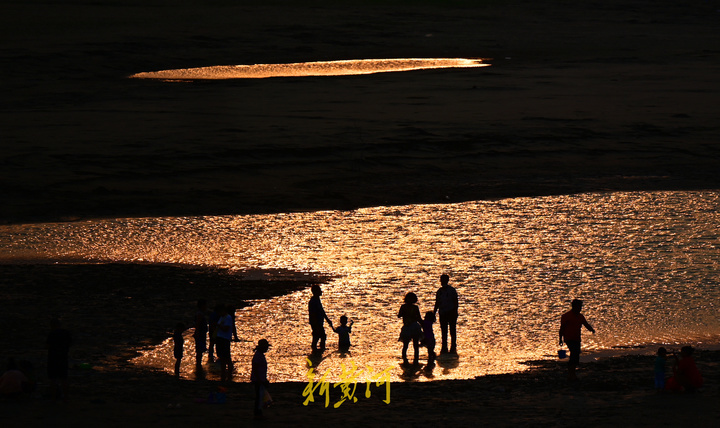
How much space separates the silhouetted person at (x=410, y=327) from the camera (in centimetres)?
1346

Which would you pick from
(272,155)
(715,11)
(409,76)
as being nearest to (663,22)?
(715,11)

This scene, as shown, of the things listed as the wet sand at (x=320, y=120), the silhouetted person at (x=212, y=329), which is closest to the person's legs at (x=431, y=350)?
the silhouetted person at (x=212, y=329)

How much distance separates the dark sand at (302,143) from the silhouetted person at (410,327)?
114cm

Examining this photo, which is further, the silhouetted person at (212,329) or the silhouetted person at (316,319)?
the silhouetted person at (316,319)

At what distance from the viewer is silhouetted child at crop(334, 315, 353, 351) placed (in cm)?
1393

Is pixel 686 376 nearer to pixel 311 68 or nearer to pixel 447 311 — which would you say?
pixel 447 311

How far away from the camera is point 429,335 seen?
1341 centimetres

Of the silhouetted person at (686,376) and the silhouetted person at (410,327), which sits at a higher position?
the silhouetted person at (410,327)

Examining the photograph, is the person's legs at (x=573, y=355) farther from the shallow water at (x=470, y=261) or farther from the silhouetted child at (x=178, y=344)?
the silhouetted child at (x=178, y=344)

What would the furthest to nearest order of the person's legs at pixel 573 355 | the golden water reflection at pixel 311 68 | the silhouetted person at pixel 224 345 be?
the golden water reflection at pixel 311 68, the silhouetted person at pixel 224 345, the person's legs at pixel 573 355

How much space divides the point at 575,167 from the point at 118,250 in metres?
12.9

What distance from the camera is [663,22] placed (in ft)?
207

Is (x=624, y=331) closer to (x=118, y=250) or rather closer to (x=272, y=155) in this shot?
(x=118, y=250)

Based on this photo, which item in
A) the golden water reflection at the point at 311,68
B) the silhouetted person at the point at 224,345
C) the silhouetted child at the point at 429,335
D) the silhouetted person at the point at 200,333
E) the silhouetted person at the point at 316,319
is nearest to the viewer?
the silhouetted person at the point at 224,345
